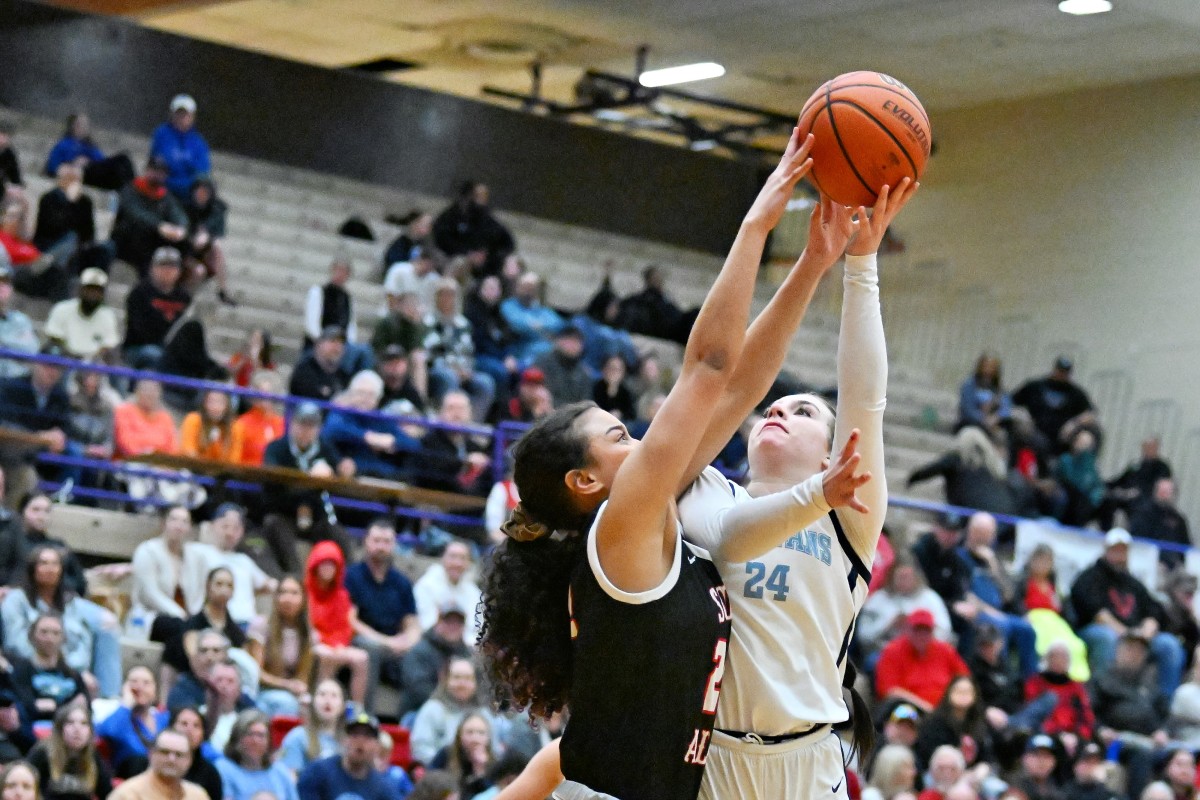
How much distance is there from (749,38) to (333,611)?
9.17 metres

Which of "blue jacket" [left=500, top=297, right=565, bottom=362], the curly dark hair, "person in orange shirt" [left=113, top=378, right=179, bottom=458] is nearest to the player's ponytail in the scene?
the curly dark hair

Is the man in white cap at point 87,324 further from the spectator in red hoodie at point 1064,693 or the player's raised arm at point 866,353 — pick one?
the player's raised arm at point 866,353

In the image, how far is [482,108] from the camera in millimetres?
19281

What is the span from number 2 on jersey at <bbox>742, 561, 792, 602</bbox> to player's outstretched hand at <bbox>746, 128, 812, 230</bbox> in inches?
27.5

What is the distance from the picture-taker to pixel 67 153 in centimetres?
1504

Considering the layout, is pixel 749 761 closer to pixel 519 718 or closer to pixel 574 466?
pixel 574 466

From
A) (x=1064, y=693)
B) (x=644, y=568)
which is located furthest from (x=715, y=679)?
(x=1064, y=693)

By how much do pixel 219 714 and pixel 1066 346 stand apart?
1139 centimetres

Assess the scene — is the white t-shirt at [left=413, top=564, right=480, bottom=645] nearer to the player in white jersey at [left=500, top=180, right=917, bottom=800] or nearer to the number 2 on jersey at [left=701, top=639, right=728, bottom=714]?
the player in white jersey at [left=500, top=180, right=917, bottom=800]

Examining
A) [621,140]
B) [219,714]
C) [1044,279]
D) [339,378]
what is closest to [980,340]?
[1044,279]

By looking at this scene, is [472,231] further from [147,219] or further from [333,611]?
[333,611]

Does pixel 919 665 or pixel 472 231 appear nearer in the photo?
pixel 919 665

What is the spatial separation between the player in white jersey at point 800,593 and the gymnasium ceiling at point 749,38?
13061 mm

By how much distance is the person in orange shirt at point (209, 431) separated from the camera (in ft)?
37.9
